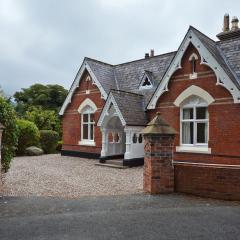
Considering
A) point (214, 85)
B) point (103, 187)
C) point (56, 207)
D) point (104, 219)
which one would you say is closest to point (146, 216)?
point (104, 219)

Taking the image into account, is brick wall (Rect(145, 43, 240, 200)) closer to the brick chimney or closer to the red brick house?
the red brick house

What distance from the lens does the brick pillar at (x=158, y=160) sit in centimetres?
796

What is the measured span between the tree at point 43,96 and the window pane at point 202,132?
30.9 m

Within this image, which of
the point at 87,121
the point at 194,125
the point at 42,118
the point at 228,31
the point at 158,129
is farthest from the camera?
the point at 42,118

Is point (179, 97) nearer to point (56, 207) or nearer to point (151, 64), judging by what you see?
point (151, 64)

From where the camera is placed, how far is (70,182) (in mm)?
11023

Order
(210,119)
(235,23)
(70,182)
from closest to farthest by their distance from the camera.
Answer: (70,182) < (210,119) < (235,23)

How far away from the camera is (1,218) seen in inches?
226

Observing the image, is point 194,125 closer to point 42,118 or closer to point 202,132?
point 202,132

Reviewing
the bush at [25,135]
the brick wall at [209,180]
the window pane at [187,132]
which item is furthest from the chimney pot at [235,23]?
the bush at [25,135]

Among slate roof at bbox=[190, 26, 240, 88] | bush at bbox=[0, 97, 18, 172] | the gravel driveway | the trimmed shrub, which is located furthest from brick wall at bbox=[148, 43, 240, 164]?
the trimmed shrub

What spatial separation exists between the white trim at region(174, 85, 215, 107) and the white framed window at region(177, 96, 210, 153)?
232 millimetres

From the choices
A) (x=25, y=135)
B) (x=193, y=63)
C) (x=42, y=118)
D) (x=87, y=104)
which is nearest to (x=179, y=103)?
(x=193, y=63)

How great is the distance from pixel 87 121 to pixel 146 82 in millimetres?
5058
